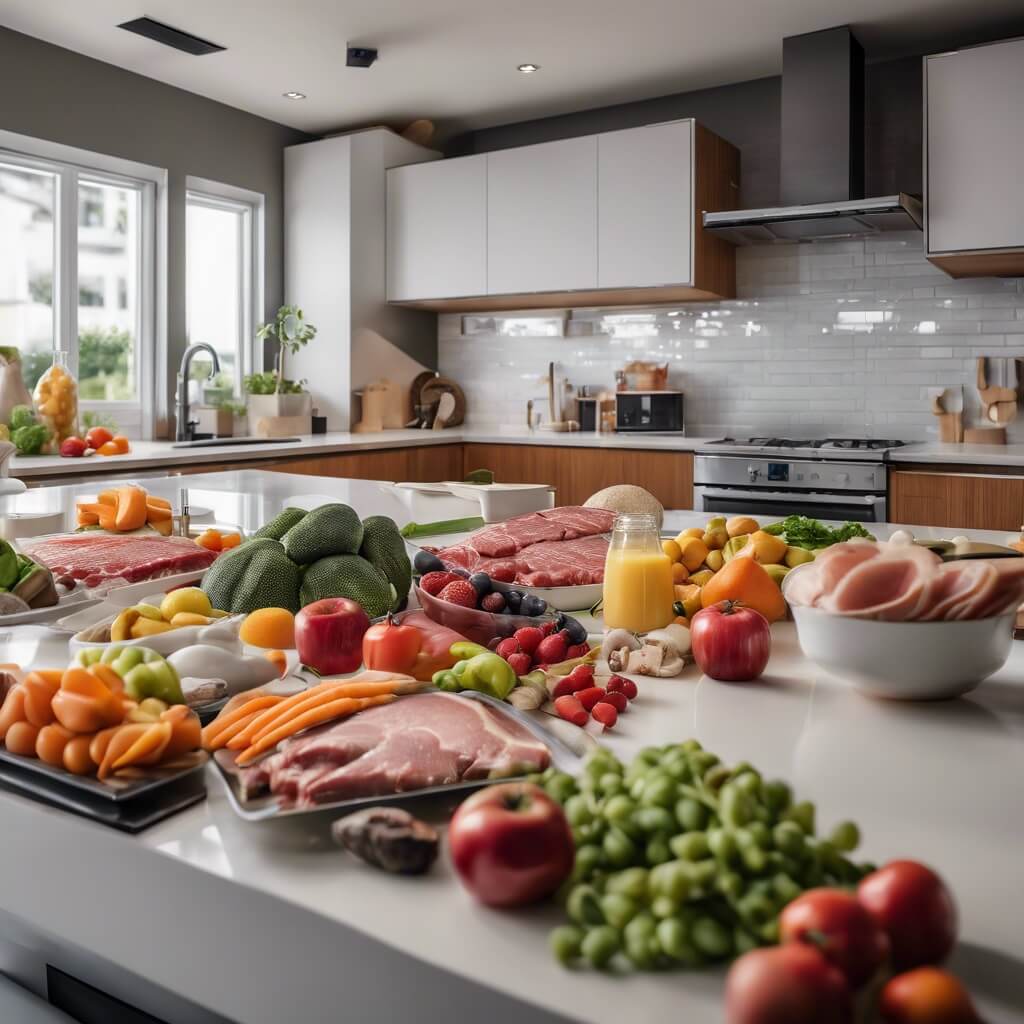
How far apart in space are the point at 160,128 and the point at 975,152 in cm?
365

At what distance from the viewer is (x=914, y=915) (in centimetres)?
53

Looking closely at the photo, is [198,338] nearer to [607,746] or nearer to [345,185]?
[345,185]

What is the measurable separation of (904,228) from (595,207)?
4.64 ft

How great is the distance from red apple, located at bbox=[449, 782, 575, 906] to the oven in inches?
135

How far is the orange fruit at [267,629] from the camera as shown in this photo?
1.17 m

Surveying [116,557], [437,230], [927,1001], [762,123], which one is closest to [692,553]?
[116,557]

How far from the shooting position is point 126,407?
4.98 meters

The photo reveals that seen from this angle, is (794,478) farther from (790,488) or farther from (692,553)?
(692,553)

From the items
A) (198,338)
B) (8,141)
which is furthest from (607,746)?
(198,338)

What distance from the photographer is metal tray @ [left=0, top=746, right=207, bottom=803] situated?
72 cm

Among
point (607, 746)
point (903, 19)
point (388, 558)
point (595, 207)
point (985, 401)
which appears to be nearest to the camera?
point (607, 746)

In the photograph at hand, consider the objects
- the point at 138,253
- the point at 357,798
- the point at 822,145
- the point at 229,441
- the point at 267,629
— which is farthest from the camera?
the point at 138,253

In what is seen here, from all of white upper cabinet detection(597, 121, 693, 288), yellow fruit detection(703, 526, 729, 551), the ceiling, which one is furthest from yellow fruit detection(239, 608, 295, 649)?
white upper cabinet detection(597, 121, 693, 288)

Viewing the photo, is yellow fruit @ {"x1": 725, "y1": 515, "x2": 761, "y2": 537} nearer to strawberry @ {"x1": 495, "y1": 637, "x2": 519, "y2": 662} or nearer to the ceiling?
strawberry @ {"x1": 495, "y1": 637, "x2": 519, "y2": 662}
